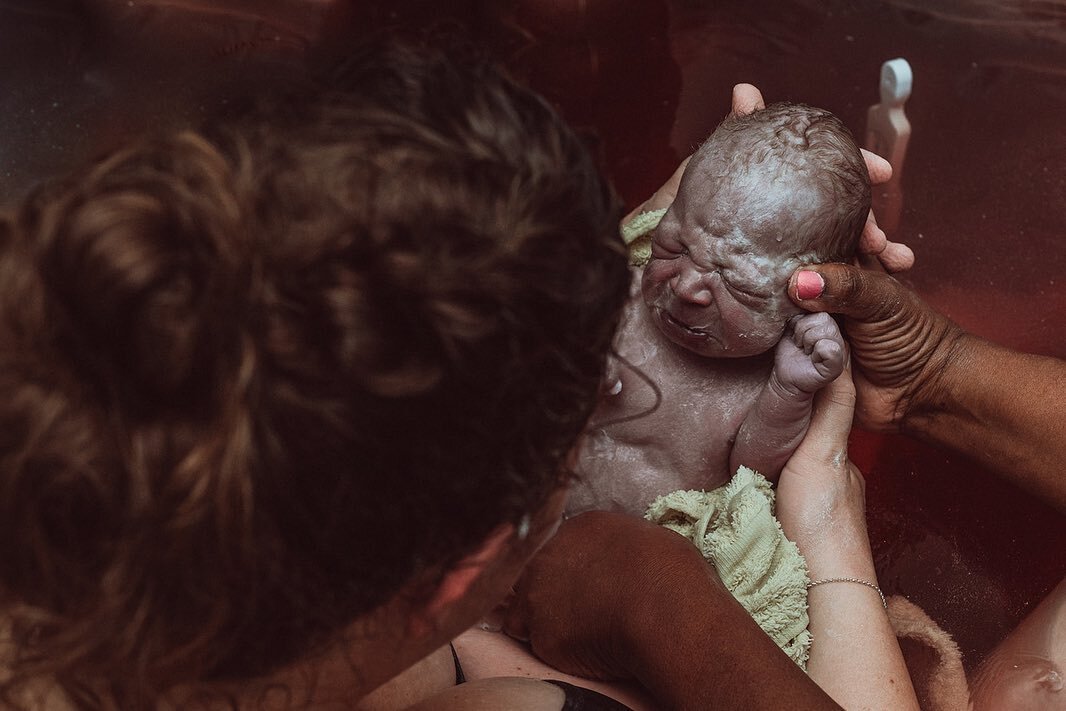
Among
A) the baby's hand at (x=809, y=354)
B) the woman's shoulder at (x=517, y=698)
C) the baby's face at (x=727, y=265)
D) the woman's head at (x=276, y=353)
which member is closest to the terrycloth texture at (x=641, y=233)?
the baby's face at (x=727, y=265)

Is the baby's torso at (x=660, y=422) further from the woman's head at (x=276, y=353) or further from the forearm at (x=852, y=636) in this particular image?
the woman's head at (x=276, y=353)

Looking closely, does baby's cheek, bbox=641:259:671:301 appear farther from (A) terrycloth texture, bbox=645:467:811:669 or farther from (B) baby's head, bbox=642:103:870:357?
(A) terrycloth texture, bbox=645:467:811:669

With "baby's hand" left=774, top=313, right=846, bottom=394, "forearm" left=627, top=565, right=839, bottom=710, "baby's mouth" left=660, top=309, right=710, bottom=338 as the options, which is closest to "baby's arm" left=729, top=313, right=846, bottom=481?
"baby's hand" left=774, top=313, right=846, bottom=394

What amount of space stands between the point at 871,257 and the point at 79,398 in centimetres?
134

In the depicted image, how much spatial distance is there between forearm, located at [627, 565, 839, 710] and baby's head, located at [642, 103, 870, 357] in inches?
17.2

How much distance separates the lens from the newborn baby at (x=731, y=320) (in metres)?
1.33

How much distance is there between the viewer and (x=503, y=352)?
53 cm

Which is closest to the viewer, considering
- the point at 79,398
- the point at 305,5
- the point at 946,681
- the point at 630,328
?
the point at 79,398

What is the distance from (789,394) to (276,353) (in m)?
1.05

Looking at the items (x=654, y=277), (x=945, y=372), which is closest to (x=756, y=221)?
(x=654, y=277)

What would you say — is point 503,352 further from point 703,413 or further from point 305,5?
point 305,5

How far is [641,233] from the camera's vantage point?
5.24 feet

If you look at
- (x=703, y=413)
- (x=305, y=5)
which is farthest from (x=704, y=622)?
(x=305, y=5)

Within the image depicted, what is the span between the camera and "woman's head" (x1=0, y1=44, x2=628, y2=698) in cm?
47
